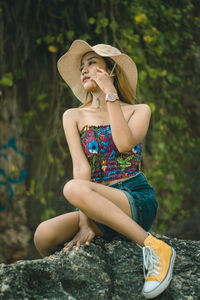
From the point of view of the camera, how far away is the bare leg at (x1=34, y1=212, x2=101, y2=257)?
207 cm

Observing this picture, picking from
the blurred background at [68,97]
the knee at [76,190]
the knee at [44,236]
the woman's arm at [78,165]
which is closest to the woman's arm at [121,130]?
the woman's arm at [78,165]

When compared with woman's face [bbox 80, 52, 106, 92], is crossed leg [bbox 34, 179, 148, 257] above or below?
below

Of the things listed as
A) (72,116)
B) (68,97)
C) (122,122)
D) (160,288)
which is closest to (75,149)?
(72,116)

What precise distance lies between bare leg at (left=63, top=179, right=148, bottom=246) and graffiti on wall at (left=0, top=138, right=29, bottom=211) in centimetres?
253

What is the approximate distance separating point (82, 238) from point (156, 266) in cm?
43

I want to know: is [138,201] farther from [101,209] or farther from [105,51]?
[105,51]

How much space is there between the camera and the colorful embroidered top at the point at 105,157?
2.21 m

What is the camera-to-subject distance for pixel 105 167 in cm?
221

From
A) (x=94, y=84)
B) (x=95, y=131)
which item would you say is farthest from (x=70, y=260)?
(x=94, y=84)

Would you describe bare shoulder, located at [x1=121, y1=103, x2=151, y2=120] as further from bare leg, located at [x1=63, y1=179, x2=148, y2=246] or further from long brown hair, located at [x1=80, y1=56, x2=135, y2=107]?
bare leg, located at [x1=63, y1=179, x2=148, y2=246]

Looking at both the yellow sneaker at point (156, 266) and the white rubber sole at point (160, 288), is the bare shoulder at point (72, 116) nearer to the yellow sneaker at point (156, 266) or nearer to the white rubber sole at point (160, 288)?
the yellow sneaker at point (156, 266)

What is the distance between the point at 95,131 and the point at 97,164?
0.18m

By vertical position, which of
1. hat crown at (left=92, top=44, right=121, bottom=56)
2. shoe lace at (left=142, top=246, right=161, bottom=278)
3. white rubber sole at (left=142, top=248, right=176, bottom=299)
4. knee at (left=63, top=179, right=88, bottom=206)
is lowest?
white rubber sole at (left=142, top=248, right=176, bottom=299)

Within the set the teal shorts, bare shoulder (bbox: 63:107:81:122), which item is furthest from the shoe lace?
bare shoulder (bbox: 63:107:81:122)
